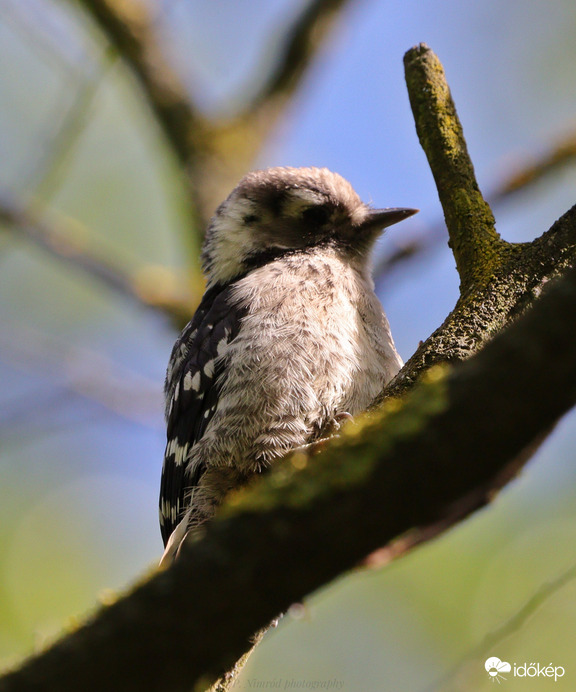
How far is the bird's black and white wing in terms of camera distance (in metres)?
3.23

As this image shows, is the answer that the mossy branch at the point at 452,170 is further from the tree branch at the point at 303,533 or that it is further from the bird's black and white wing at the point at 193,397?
the tree branch at the point at 303,533

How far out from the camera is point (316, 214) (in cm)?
398

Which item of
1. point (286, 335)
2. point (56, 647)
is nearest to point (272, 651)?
point (286, 335)

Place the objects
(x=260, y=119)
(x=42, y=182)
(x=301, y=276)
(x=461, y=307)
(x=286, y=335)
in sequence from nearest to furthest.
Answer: (x=461, y=307) < (x=286, y=335) < (x=301, y=276) < (x=42, y=182) < (x=260, y=119)

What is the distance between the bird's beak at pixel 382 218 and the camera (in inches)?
157

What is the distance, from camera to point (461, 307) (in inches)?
91.1

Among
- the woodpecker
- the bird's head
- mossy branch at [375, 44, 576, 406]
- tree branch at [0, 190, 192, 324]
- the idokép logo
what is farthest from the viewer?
tree branch at [0, 190, 192, 324]

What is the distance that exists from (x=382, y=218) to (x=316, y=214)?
0.36m

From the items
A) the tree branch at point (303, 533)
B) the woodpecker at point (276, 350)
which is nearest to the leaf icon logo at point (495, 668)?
the woodpecker at point (276, 350)

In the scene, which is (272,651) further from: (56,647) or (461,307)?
(56,647)

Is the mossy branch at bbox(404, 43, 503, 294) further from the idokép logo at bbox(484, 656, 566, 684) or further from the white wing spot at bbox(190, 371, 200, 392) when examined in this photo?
the idokép logo at bbox(484, 656, 566, 684)

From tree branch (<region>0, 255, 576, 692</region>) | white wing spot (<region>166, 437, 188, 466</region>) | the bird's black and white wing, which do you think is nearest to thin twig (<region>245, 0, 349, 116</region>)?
the bird's black and white wing

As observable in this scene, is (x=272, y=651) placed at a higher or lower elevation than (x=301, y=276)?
lower

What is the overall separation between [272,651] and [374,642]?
73 cm
